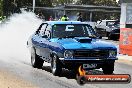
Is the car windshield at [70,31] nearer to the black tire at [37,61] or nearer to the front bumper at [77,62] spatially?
the front bumper at [77,62]

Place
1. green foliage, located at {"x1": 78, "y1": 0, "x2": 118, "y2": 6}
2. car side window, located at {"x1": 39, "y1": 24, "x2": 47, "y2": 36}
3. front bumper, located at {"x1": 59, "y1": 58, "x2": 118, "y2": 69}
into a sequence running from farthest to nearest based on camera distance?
green foliage, located at {"x1": 78, "y1": 0, "x2": 118, "y2": 6} < car side window, located at {"x1": 39, "y1": 24, "x2": 47, "y2": 36} < front bumper, located at {"x1": 59, "y1": 58, "x2": 118, "y2": 69}

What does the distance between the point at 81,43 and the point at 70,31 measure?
1323 mm

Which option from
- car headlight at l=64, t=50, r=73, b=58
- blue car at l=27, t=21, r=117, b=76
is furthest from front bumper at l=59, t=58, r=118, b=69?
car headlight at l=64, t=50, r=73, b=58

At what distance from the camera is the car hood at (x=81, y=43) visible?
13.3m

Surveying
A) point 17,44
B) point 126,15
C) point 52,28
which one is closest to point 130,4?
point 126,15

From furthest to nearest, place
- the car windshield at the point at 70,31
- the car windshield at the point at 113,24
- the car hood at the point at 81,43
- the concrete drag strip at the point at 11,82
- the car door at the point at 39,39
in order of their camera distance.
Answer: the car windshield at the point at 113,24 < the car door at the point at 39,39 < the car windshield at the point at 70,31 < the car hood at the point at 81,43 < the concrete drag strip at the point at 11,82

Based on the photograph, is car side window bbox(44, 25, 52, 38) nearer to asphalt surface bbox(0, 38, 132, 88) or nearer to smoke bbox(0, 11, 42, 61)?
asphalt surface bbox(0, 38, 132, 88)

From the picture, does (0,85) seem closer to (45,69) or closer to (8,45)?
(45,69)

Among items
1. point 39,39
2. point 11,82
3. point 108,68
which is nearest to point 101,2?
point 39,39

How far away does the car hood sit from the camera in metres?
13.3

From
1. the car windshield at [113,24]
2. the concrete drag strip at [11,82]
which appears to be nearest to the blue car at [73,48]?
the concrete drag strip at [11,82]

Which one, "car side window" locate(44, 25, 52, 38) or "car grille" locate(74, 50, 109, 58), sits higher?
"car side window" locate(44, 25, 52, 38)

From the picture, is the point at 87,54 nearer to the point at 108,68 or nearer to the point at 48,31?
the point at 108,68

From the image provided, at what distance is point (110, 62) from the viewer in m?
13.6
